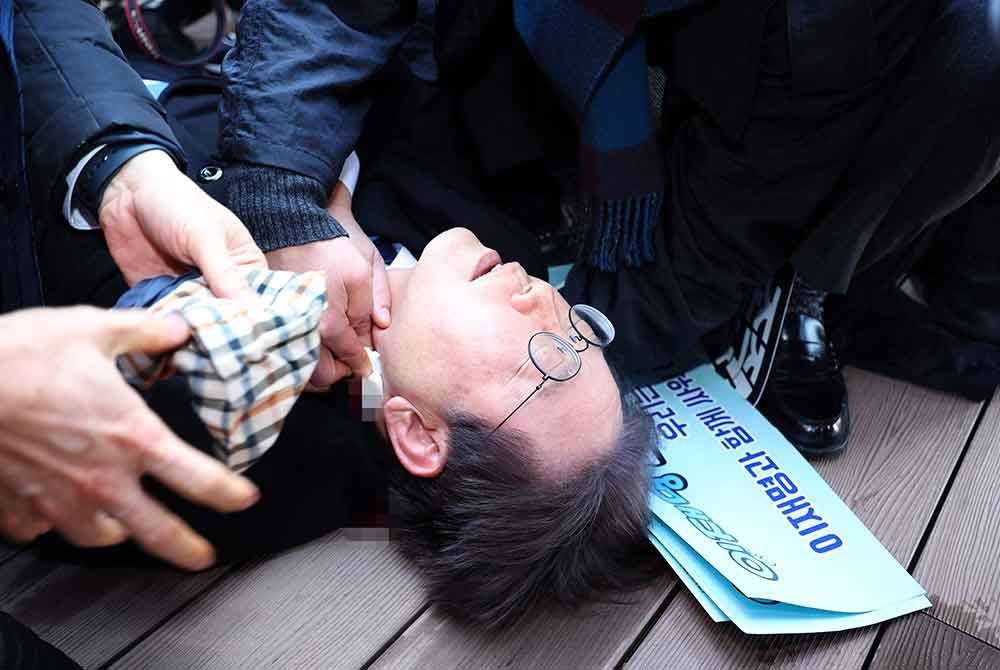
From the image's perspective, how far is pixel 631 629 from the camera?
101 cm

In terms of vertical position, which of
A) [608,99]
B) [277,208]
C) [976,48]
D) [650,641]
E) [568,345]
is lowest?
[650,641]

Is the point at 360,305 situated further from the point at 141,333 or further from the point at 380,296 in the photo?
the point at 141,333

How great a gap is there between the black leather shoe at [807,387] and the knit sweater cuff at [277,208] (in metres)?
0.80

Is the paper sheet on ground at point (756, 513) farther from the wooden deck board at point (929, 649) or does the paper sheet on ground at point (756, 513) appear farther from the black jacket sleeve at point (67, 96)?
the black jacket sleeve at point (67, 96)

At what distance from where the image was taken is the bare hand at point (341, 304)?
95 cm

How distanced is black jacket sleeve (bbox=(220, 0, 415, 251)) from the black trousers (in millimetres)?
450

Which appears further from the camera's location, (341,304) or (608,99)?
(608,99)

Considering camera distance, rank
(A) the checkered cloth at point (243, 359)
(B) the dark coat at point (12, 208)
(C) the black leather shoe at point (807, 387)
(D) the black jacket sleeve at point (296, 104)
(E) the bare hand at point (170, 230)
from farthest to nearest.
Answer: (C) the black leather shoe at point (807, 387)
(D) the black jacket sleeve at point (296, 104)
(B) the dark coat at point (12, 208)
(E) the bare hand at point (170, 230)
(A) the checkered cloth at point (243, 359)

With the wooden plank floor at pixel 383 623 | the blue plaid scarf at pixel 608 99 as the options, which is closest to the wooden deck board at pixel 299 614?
the wooden plank floor at pixel 383 623

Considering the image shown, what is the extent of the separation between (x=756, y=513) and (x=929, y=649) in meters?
0.27

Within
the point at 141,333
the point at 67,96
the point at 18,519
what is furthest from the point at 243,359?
the point at 67,96

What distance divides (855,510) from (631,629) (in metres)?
0.42

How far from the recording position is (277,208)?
100 cm

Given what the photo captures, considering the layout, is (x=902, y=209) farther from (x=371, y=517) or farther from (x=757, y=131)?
(x=371, y=517)
